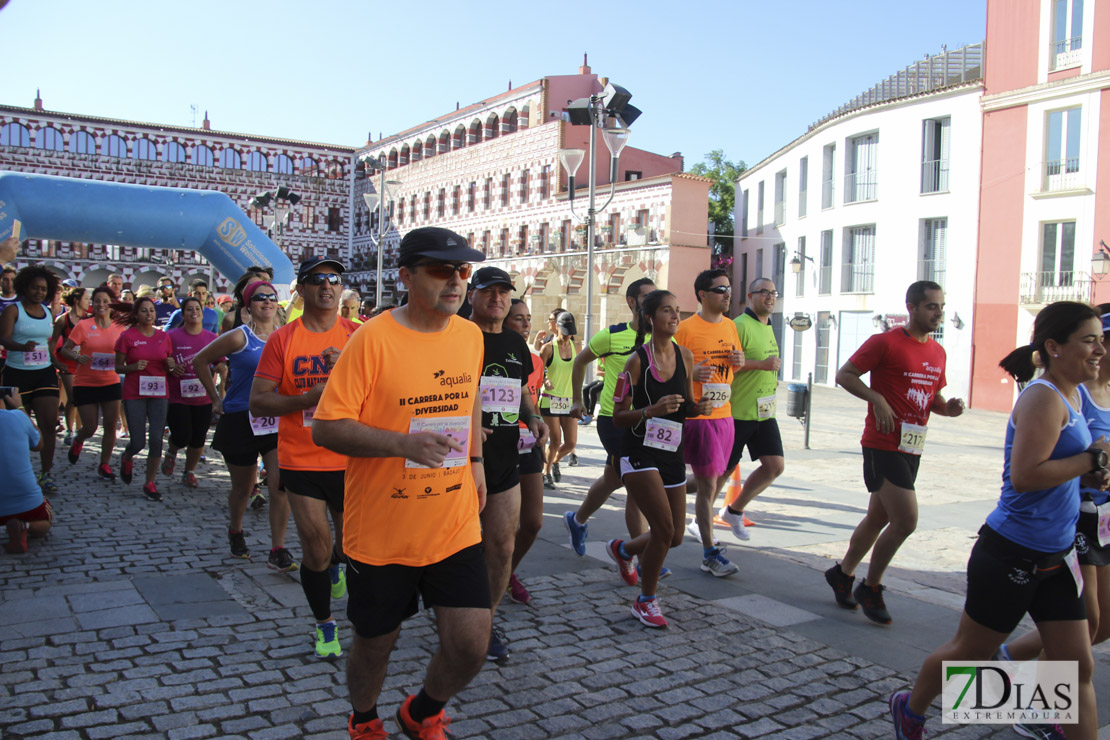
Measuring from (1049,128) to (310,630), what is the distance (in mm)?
Result: 28326

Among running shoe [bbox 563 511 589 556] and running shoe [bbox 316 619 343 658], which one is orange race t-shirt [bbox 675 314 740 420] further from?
running shoe [bbox 316 619 343 658]

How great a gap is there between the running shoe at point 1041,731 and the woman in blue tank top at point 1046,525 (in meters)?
0.63

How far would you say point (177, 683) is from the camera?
13.4 feet

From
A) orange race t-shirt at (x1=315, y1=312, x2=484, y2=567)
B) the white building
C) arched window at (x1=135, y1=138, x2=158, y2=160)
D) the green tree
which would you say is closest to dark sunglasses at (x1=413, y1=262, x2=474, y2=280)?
orange race t-shirt at (x1=315, y1=312, x2=484, y2=567)

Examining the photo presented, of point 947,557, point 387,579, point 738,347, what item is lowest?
point 947,557

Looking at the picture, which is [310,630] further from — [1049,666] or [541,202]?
[541,202]

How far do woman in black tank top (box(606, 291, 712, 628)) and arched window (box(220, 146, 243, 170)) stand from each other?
61972 millimetres

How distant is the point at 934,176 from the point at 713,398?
2772 centimetres

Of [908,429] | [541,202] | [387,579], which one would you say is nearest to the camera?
[387,579]

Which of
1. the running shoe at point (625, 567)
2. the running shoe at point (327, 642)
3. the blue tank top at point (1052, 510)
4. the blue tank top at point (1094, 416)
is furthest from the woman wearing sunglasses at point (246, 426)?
the blue tank top at point (1094, 416)

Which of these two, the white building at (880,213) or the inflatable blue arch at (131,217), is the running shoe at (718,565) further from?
the white building at (880,213)

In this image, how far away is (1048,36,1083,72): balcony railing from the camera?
25656 mm

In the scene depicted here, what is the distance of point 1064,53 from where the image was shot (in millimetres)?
25953

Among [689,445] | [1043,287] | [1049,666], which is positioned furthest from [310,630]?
[1043,287]
